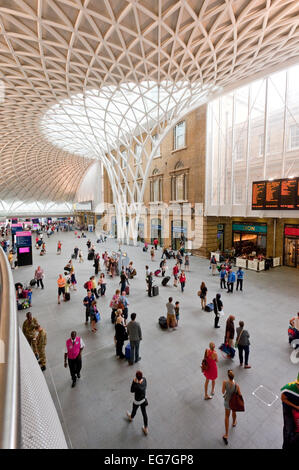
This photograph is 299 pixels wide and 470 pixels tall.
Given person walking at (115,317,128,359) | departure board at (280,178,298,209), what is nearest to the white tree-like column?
departure board at (280,178,298,209)

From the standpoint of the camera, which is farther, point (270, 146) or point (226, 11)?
point (270, 146)

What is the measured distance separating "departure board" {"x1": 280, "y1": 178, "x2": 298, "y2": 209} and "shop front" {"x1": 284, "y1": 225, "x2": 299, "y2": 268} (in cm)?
446

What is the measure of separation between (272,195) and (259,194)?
1017 millimetres

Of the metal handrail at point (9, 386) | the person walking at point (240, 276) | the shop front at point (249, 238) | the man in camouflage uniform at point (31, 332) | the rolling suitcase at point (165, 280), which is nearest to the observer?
the metal handrail at point (9, 386)

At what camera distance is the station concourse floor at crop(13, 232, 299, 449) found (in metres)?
4.57

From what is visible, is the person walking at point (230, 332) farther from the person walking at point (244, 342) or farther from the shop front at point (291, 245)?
the shop front at point (291, 245)

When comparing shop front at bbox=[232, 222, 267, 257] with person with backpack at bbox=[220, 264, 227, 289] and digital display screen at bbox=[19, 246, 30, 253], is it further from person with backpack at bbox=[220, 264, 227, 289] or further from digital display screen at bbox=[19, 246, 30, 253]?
digital display screen at bbox=[19, 246, 30, 253]

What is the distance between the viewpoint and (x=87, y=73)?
16.4 m

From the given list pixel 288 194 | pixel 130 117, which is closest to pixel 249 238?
pixel 288 194

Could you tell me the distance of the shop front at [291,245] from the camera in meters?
18.6

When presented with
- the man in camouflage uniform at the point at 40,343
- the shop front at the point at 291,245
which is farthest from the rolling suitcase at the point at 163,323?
the shop front at the point at 291,245

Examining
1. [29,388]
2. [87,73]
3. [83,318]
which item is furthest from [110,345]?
[87,73]

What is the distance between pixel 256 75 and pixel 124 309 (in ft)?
69.8

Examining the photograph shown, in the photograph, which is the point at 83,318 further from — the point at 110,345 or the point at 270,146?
the point at 270,146
